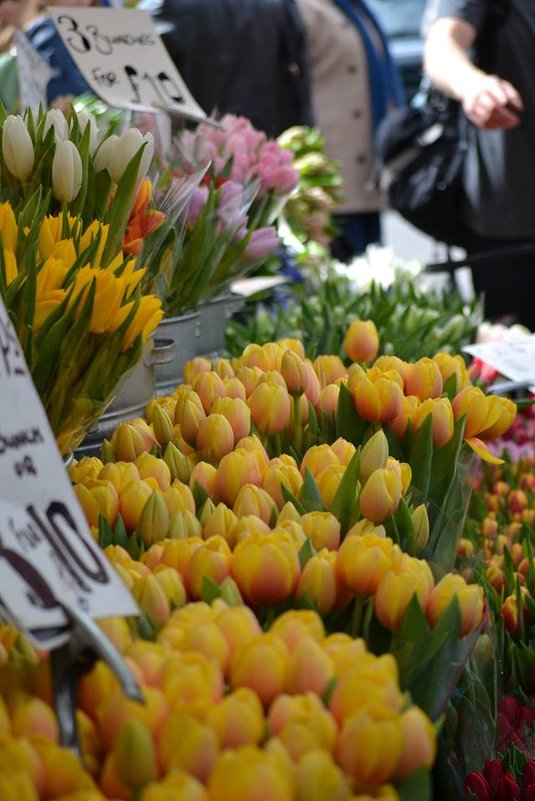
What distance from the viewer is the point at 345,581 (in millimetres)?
715

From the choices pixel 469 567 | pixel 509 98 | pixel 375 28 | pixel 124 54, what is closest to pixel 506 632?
pixel 469 567

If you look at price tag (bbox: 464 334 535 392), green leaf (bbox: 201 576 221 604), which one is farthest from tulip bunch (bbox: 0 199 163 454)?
price tag (bbox: 464 334 535 392)

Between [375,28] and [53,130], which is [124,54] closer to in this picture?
[53,130]

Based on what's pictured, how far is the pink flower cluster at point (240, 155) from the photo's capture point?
1636 millimetres

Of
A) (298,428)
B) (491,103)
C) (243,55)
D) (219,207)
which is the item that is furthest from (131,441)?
(243,55)

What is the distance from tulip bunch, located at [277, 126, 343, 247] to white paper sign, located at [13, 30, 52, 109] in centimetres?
122

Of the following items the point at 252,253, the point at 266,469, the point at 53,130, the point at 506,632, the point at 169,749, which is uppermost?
the point at 53,130

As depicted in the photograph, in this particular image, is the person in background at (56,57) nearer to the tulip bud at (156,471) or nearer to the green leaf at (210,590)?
the tulip bud at (156,471)

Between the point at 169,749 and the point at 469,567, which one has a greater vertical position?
the point at 169,749

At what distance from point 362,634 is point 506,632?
1.30 ft

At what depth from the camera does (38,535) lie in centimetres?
64

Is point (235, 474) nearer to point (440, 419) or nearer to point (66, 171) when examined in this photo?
point (440, 419)

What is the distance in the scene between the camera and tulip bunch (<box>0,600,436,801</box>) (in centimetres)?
54

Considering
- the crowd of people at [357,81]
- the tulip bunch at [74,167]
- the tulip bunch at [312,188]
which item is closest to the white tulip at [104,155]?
the tulip bunch at [74,167]
